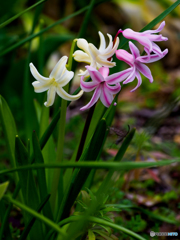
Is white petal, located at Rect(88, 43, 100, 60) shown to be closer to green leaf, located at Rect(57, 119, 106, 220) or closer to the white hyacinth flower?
the white hyacinth flower

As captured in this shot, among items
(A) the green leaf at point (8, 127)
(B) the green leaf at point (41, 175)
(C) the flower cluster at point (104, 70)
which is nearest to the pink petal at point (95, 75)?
(C) the flower cluster at point (104, 70)

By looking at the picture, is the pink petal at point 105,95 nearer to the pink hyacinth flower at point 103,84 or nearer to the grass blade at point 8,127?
the pink hyacinth flower at point 103,84

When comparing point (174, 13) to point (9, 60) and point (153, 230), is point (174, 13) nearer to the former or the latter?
point (9, 60)

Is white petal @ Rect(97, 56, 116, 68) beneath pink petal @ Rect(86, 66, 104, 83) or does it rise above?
above

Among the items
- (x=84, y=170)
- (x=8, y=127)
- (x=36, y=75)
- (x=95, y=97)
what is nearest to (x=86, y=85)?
(x=95, y=97)

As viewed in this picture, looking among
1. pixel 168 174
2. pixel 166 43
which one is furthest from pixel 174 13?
pixel 168 174

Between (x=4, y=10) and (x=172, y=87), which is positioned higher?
(x=4, y=10)

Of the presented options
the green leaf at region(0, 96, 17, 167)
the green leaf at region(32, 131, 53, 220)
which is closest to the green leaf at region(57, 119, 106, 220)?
the green leaf at region(32, 131, 53, 220)
